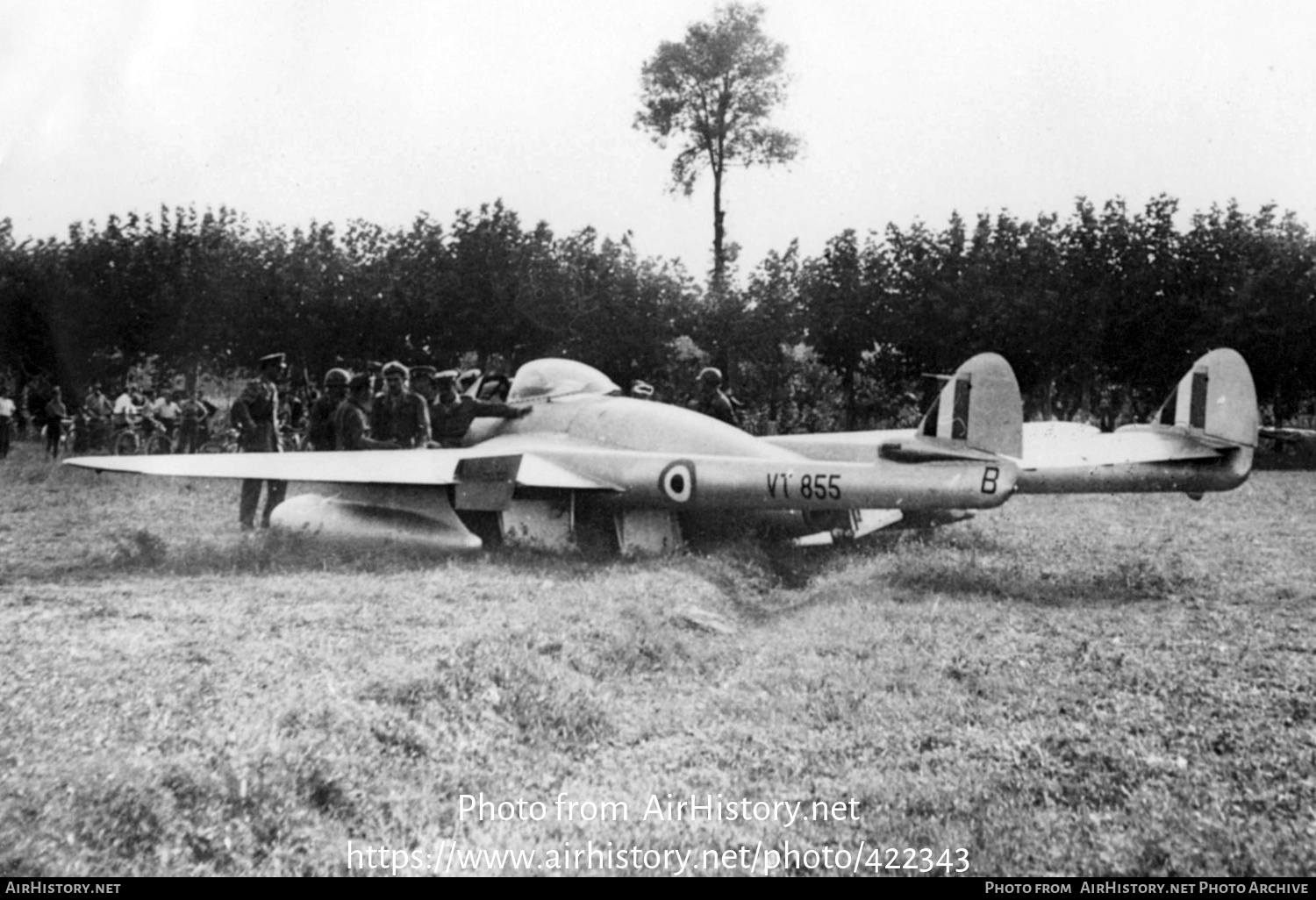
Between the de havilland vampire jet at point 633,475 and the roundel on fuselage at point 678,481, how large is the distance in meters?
0.01

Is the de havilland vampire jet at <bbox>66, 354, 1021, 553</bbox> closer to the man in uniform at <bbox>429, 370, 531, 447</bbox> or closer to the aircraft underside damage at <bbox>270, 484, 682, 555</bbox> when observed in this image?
the aircraft underside damage at <bbox>270, 484, 682, 555</bbox>

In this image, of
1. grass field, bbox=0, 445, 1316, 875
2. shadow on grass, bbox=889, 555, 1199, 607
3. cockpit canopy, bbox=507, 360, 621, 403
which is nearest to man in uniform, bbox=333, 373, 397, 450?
cockpit canopy, bbox=507, 360, 621, 403

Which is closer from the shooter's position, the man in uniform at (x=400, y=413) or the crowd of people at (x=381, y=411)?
the crowd of people at (x=381, y=411)

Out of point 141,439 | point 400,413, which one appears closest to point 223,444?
point 141,439

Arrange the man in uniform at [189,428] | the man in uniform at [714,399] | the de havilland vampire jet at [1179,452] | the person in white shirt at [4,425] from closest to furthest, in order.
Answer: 1. the de havilland vampire jet at [1179,452]
2. the man in uniform at [714,399]
3. the person in white shirt at [4,425]
4. the man in uniform at [189,428]

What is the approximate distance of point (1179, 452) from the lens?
34.4ft

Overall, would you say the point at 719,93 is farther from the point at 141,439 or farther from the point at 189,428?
the point at 141,439

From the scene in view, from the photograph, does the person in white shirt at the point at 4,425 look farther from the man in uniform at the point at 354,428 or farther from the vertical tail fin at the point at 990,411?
the vertical tail fin at the point at 990,411

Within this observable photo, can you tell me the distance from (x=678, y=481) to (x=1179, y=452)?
5453 mm

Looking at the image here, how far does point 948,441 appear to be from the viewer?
8.91 m

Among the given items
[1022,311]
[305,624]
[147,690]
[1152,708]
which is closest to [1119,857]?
[1152,708]

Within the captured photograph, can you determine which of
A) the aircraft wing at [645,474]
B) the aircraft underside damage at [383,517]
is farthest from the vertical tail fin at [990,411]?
the aircraft underside damage at [383,517]

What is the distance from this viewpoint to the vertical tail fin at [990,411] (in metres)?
8.63

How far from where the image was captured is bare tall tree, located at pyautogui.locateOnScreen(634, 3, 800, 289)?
12.1 meters
